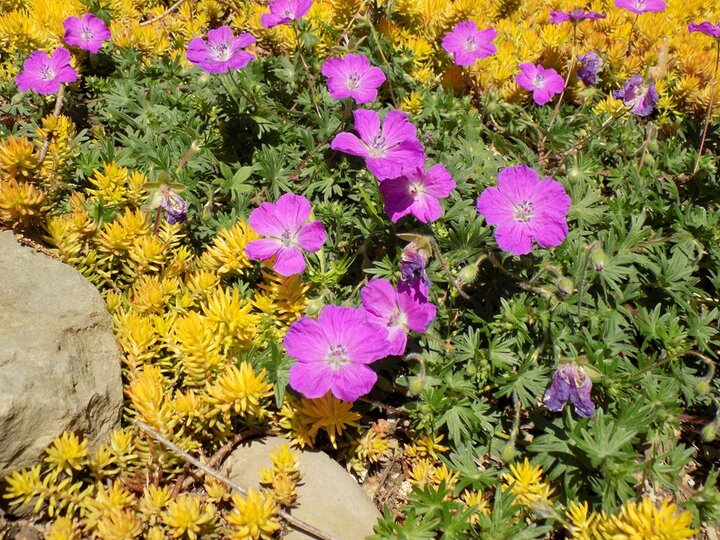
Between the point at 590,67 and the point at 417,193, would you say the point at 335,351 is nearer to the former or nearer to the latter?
the point at 417,193

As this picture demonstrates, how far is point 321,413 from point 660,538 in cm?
137

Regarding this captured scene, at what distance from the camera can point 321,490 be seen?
242 centimetres

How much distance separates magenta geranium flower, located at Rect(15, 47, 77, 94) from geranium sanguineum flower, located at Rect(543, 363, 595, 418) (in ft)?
10.7

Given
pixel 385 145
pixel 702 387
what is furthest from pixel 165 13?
pixel 702 387

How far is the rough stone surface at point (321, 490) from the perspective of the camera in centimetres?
233

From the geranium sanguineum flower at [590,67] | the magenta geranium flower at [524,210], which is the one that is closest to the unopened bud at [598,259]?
the magenta geranium flower at [524,210]

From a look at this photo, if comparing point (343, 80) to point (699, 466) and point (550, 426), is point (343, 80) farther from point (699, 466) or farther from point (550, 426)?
point (699, 466)

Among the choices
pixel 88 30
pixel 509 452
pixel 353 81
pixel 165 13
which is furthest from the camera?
pixel 165 13

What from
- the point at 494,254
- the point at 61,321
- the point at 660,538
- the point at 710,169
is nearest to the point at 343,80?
the point at 494,254

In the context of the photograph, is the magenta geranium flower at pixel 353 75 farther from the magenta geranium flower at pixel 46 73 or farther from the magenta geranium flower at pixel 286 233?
the magenta geranium flower at pixel 46 73

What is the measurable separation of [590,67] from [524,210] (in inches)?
79.0

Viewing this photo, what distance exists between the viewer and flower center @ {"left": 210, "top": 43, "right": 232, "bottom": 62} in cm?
345

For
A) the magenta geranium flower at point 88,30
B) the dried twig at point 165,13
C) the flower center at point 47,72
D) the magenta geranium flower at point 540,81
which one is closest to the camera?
the flower center at point 47,72

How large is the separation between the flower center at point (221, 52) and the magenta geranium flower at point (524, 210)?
1.77 meters
